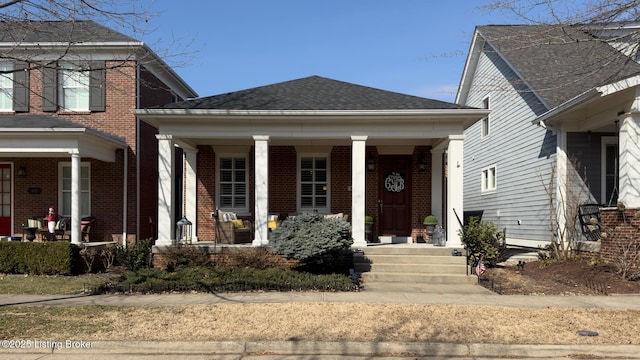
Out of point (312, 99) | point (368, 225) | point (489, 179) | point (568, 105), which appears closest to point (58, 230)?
point (312, 99)

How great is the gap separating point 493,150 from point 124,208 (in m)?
13.6

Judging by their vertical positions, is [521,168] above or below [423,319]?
above

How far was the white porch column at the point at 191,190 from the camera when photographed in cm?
1454

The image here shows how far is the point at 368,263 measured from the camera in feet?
37.7

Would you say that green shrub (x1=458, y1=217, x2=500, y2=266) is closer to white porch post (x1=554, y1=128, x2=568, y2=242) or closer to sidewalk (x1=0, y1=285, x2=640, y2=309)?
sidewalk (x1=0, y1=285, x2=640, y2=309)

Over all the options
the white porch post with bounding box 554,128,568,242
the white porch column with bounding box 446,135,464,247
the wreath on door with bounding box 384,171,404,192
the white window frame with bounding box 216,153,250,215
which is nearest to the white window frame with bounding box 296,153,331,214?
the white window frame with bounding box 216,153,250,215

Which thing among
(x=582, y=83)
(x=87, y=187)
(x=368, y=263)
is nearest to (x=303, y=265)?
(x=368, y=263)

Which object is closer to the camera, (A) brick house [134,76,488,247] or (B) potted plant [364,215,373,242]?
(A) brick house [134,76,488,247]

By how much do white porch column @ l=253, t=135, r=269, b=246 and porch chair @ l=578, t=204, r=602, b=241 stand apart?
8.20 meters

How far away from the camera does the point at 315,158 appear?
592 inches

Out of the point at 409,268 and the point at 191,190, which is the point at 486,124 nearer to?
the point at 409,268

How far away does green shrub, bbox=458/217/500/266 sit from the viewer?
11.9 m

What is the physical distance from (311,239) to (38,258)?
704cm

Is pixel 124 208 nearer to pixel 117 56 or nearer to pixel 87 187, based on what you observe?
pixel 87 187
